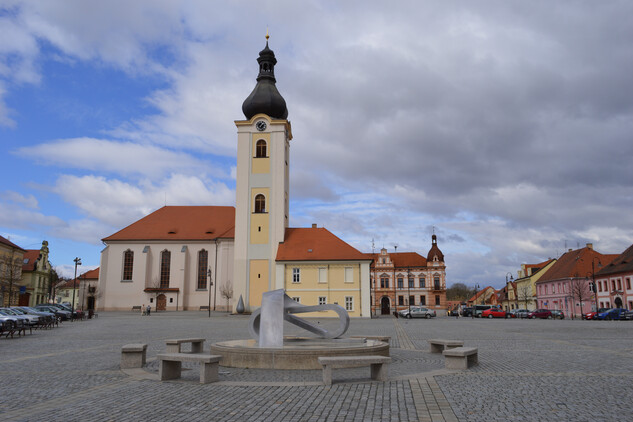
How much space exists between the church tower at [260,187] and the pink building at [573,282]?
38.0m

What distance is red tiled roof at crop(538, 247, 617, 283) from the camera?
6696 centimetres

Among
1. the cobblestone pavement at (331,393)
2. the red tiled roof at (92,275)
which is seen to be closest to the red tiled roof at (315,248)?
the cobblestone pavement at (331,393)

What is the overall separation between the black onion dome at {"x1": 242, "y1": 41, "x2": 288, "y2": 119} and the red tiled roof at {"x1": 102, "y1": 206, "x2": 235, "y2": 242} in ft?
55.7

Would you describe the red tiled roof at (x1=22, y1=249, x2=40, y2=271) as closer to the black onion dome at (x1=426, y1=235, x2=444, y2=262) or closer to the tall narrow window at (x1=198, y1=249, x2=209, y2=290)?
the tall narrow window at (x1=198, y1=249, x2=209, y2=290)

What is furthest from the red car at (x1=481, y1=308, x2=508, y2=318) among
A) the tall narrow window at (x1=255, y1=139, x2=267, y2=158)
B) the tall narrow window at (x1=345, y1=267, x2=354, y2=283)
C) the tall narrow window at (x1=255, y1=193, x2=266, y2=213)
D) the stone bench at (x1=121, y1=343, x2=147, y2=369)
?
the stone bench at (x1=121, y1=343, x2=147, y2=369)

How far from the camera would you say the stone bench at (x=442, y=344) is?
45.0 ft

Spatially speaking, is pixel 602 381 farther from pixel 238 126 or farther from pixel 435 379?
pixel 238 126

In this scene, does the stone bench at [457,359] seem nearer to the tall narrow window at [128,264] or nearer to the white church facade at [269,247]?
the white church facade at [269,247]

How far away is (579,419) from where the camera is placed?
656 centimetres

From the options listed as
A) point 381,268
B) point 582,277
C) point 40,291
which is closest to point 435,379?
point 582,277

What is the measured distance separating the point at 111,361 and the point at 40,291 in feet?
257

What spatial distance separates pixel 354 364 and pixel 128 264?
5902 centimetres

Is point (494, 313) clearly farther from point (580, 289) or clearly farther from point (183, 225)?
point (183, 225)

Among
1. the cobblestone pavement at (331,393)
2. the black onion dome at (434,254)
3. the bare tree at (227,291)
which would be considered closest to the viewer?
the cobblestone pavement at (331,393)
